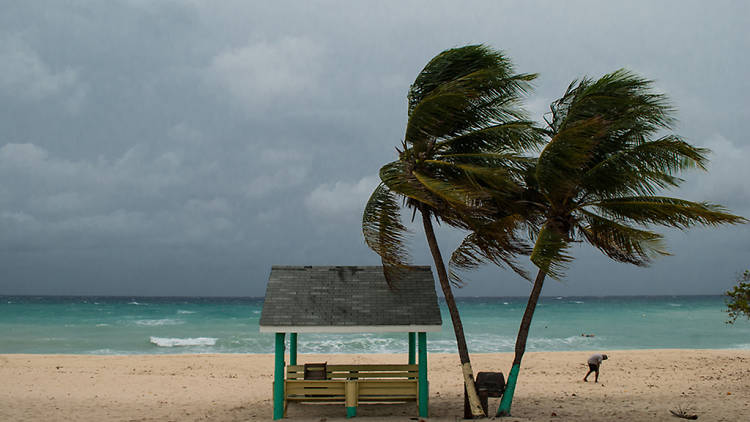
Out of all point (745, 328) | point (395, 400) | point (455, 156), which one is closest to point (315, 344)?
point (395, 400)

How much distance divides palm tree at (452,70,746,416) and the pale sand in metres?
2.70

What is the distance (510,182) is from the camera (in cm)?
878

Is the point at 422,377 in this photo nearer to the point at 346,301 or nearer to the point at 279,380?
the point at 346,301

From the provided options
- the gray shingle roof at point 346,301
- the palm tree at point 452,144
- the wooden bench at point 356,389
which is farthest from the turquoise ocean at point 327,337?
the palm tree at point 452,144

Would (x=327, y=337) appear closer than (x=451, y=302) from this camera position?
No

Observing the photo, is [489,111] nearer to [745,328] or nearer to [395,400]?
[395,400]

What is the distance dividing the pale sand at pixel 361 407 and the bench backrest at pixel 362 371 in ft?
2.29

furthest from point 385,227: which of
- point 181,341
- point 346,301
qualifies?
point 181,341

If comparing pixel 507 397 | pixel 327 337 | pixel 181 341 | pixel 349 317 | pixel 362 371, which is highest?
pixel 349 317

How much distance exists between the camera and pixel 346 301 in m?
9.80

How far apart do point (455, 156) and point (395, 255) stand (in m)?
1.91

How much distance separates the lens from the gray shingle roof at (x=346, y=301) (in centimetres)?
931

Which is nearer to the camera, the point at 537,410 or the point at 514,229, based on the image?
the point at 514,229

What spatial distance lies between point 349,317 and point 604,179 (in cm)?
471
